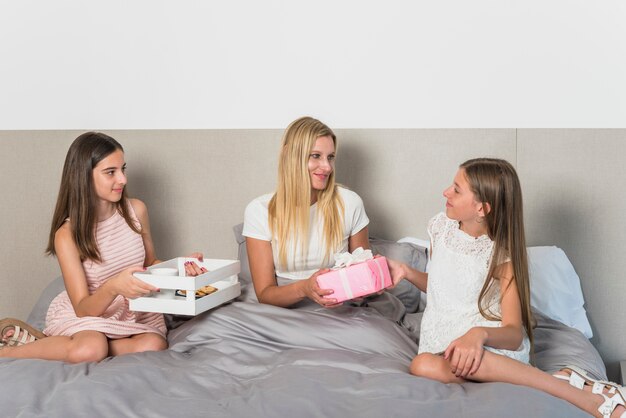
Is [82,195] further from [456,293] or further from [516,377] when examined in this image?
[516,377]

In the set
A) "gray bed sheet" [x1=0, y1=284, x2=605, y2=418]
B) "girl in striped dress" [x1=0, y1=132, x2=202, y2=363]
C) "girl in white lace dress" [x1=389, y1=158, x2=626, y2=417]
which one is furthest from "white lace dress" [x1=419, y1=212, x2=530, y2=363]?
"girl in striped dress" [x1=0, y1=132, x2=202, y2=363]

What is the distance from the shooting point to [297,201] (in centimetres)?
237

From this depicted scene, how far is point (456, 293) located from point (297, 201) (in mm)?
614

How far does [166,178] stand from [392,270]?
1222 mm

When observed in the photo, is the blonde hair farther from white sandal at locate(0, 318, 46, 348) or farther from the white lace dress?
white sandal at locate(0, 318, 46, 348)

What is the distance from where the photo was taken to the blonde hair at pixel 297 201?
235 cm

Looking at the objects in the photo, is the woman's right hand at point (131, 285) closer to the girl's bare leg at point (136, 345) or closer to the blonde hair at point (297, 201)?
the girl's bare leg at point (136, 345)

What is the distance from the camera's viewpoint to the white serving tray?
210 cm

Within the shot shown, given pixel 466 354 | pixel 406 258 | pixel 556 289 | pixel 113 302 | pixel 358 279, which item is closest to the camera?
pixel 466 354

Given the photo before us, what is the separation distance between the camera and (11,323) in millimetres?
2238

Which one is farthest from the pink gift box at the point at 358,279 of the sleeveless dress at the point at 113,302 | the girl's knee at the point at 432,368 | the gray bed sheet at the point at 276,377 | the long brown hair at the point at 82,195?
the long brown hair at the point at 82,195
